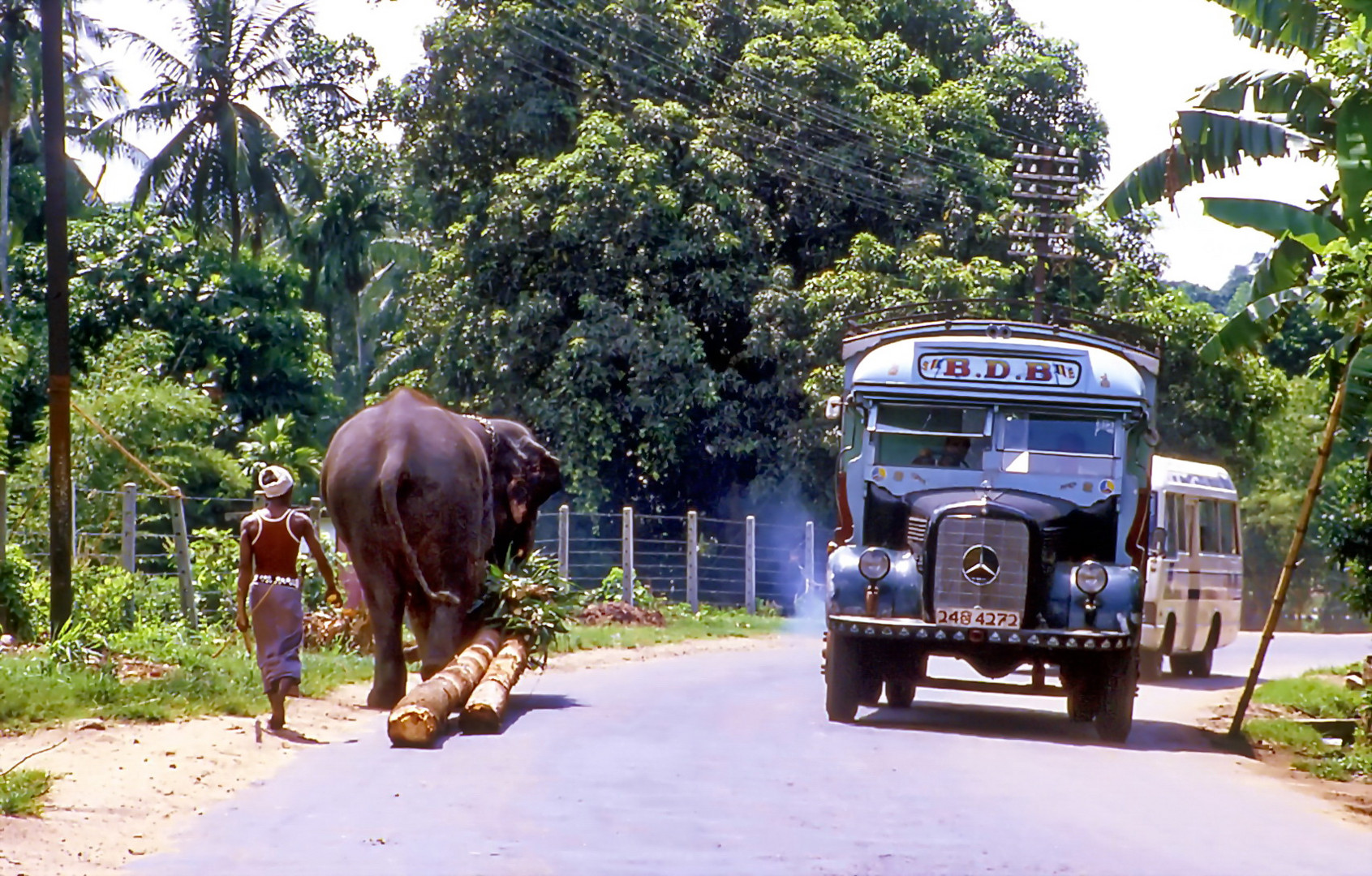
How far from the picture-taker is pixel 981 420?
13664 mm

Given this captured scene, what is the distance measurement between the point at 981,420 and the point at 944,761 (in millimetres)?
3465

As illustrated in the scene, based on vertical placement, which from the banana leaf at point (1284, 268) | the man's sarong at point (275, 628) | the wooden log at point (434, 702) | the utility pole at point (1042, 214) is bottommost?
the wooden log at point (434, 702)

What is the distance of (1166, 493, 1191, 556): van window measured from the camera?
748 inches

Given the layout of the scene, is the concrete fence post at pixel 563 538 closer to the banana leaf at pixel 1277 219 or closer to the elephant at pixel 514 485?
the elephant at pixel 514 485

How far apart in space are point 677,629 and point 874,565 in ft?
41.0

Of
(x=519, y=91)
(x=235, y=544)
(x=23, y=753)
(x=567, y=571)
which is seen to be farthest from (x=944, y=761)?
(x=519, y=91)

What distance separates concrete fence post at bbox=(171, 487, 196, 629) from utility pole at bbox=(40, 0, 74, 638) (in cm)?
284

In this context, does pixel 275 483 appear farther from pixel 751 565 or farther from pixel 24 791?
pixel 751 565

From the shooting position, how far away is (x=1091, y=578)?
12.8 metres

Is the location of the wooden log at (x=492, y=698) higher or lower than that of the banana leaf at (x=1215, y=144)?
lower

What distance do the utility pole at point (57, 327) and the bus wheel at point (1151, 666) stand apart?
457 inches

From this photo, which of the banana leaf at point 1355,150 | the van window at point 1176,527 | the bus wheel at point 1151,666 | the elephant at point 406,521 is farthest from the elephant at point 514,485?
the bus wheel at point 1151,666

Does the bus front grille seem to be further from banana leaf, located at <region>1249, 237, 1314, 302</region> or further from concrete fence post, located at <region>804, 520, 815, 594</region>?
concrete fence post, located at <region>804, 520, 815, 594</region>

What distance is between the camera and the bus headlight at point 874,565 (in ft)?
42.8
